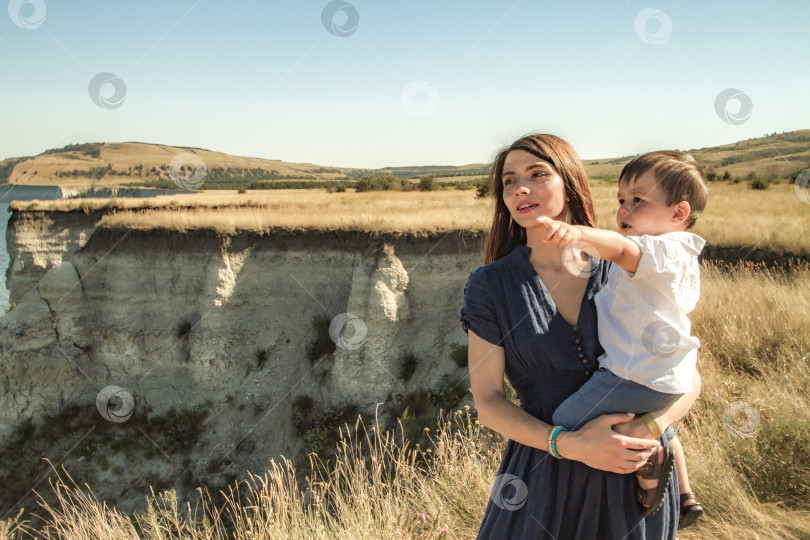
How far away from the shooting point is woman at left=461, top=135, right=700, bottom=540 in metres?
2.12

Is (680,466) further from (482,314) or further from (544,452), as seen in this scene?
(482,314)

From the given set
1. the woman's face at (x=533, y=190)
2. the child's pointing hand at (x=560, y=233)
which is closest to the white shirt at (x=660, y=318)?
the child's pointing hand at (x=560, y=233)

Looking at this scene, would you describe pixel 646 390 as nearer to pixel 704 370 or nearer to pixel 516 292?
pixel 516 292

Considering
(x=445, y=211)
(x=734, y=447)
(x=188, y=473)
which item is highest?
(x=445, y=211)

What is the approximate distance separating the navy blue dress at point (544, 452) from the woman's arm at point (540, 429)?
0.32 ft

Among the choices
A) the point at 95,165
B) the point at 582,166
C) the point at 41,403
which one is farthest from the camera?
the point at 95,165

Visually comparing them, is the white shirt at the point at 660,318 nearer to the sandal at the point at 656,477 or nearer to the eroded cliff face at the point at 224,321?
the sandal at the point at 656,477

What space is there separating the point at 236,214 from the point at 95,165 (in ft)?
294

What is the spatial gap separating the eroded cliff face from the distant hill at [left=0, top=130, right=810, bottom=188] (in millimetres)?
38883

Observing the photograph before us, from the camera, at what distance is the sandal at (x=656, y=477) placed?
2.03 metres

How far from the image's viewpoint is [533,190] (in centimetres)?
233

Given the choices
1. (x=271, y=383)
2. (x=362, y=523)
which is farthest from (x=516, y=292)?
(x=271, y=383)

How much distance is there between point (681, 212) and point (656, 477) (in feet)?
3.75

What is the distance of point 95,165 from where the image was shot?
297ft
